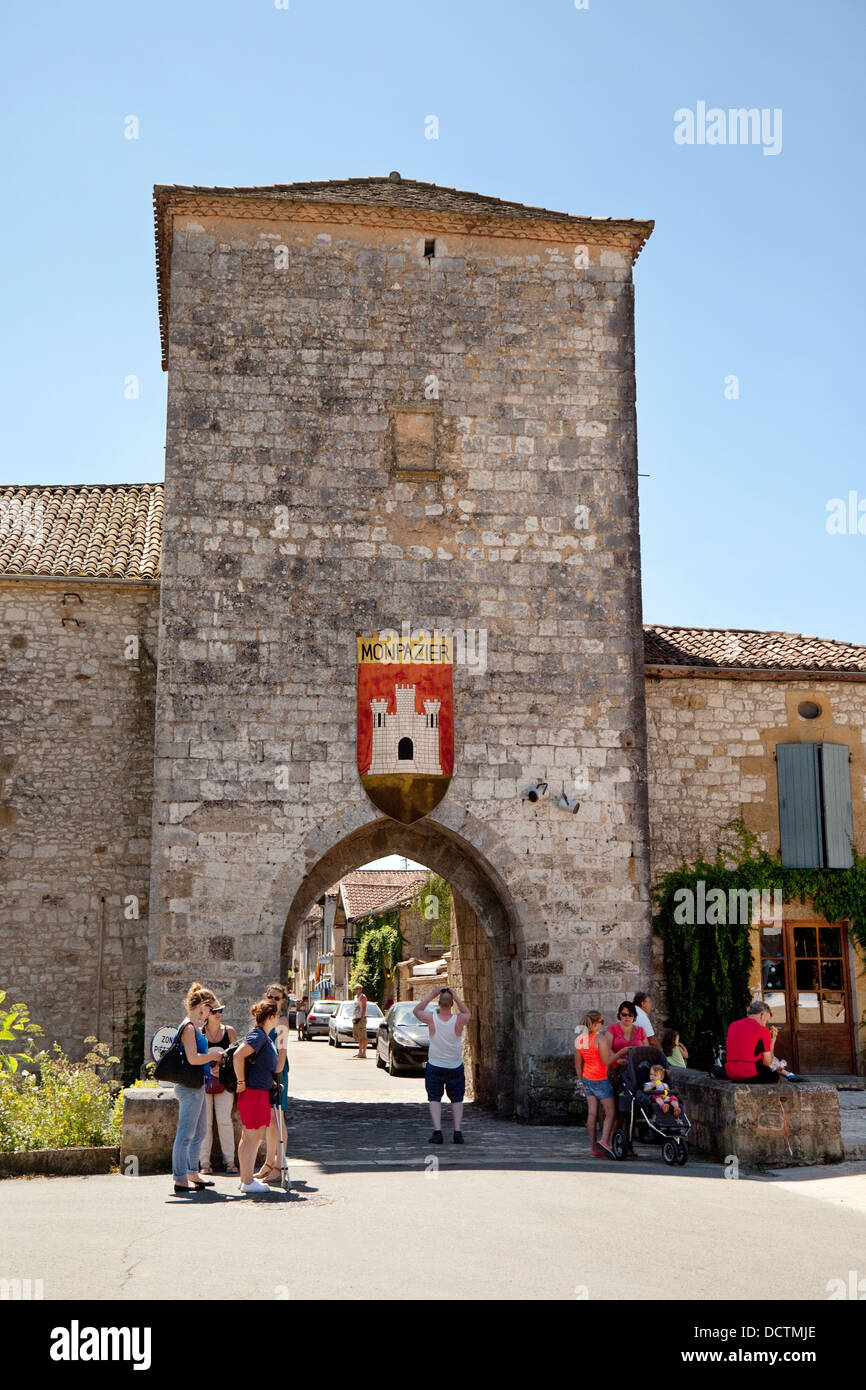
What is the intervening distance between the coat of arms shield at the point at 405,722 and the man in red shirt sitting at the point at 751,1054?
14.1 ft

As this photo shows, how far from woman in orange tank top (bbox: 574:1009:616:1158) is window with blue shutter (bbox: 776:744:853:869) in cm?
654

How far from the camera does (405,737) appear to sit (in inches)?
521

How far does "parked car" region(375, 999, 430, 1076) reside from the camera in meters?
20.1

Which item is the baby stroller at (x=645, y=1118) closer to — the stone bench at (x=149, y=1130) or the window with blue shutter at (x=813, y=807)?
the stone bench at (x=149, y=1130)

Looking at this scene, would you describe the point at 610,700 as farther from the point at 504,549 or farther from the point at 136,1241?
the point at 136,1241

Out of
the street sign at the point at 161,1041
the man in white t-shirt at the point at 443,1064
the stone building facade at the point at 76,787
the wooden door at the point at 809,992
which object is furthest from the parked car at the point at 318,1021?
the street sign at the point at 161,1041

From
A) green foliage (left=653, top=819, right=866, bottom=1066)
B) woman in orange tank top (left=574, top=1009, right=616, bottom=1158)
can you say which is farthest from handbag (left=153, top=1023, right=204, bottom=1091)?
green foliage (left=653, top=819, right=866, bottom=1066)

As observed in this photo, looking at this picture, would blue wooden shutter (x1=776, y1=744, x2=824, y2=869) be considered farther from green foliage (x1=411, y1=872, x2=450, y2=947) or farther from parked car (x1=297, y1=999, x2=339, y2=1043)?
parked car (x1=297, y1=999, x2=339, y2=1043)

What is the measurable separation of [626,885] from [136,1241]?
8.03 m

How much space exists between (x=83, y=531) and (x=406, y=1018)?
940 centimetres

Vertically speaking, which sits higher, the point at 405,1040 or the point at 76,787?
the point at 76,787

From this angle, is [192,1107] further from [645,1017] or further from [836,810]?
[836,810]

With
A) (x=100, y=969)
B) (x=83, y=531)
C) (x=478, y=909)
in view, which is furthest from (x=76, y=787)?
(x=478, y=909)

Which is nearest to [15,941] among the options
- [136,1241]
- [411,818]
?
[411,818]
